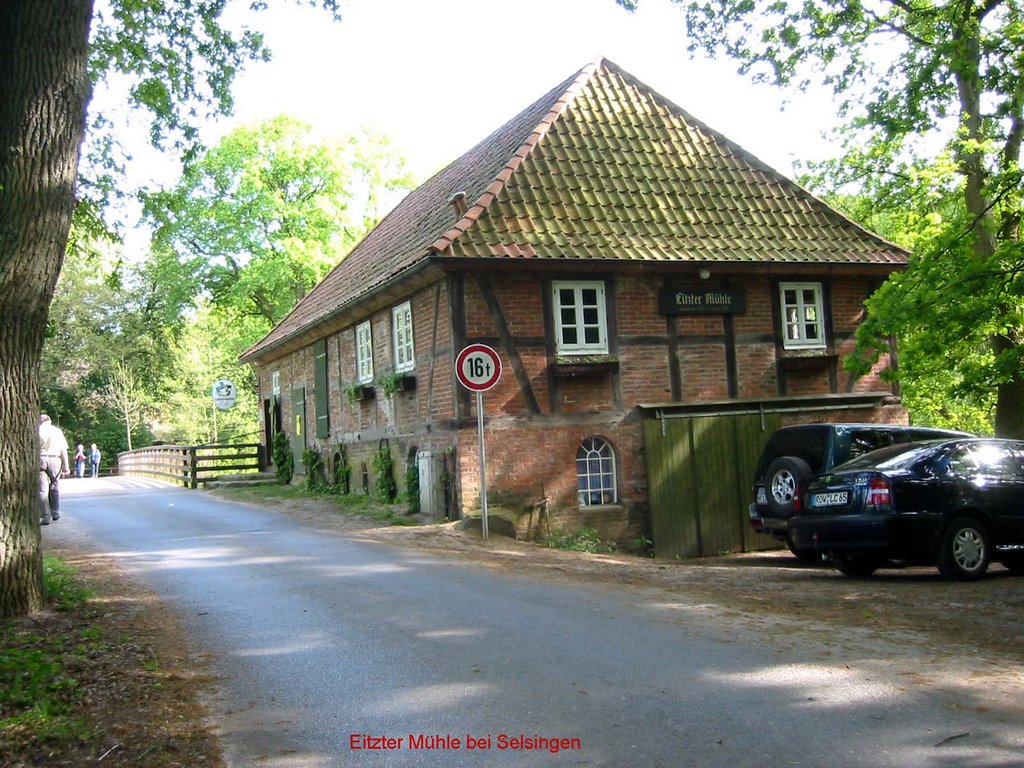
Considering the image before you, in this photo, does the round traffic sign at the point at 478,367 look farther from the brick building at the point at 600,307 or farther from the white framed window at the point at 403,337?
the white framed window at the point at 403,337

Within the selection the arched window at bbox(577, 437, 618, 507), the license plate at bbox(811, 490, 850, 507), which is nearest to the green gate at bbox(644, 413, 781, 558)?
the arched window at bbox(577, 437, 618, 507)

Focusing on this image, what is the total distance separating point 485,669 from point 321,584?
3.75 m

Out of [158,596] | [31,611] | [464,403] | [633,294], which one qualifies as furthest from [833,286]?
[31,611]

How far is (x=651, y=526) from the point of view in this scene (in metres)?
16.3

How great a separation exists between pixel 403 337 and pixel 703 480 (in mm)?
5732

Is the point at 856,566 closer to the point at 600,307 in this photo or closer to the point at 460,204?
the point at 600,307

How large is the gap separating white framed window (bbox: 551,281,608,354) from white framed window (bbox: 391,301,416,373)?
2651 millimetres

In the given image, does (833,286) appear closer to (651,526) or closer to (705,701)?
(651,526)

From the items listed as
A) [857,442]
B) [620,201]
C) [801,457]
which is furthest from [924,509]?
[620,201]

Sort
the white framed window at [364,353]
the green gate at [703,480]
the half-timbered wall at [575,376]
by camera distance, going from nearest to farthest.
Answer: the half-timbered wall at [575,376] < the green gate at [703,480] < the white framed window at [364,353]

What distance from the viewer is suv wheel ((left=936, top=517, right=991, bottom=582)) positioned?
10.8 meters

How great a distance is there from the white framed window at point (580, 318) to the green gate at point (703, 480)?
1606 millimetres

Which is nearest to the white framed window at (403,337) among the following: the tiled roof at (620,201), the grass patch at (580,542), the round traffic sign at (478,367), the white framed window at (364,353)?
the tiled roof at (620,201)

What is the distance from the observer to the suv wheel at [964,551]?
427 inches
